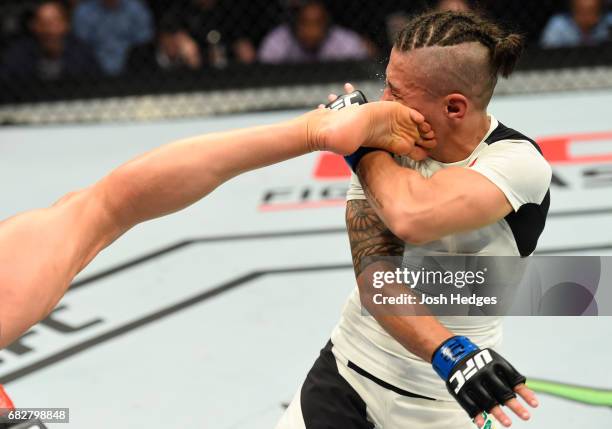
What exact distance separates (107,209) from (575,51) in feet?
14.3

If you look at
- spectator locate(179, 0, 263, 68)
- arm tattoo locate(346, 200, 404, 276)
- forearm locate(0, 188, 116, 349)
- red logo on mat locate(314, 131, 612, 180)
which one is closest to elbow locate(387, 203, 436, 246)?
arm tattoo locate(346, 200, 404, 276)

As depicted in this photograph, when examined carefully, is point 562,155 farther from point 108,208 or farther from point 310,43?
point 108,208

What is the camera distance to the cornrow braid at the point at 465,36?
154cm

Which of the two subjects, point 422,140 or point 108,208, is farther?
point 108,208

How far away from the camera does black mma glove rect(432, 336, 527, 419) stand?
1.36 metres

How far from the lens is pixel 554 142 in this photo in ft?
14.4

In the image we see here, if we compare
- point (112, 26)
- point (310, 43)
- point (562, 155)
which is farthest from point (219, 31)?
point (562, 155)

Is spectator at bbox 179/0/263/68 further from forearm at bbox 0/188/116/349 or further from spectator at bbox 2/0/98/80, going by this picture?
forearm at bbox 0/188/116/349

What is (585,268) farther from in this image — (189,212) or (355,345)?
(189,212)

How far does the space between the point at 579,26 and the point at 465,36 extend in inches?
165

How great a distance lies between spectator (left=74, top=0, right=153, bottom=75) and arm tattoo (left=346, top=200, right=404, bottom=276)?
4.18 meters

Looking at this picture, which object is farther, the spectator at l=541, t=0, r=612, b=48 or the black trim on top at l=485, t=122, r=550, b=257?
the spectator at l=541, t=0, r=612, b=48

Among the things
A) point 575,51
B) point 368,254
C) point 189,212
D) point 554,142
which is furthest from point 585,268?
point 575,51

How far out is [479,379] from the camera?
1.37m
